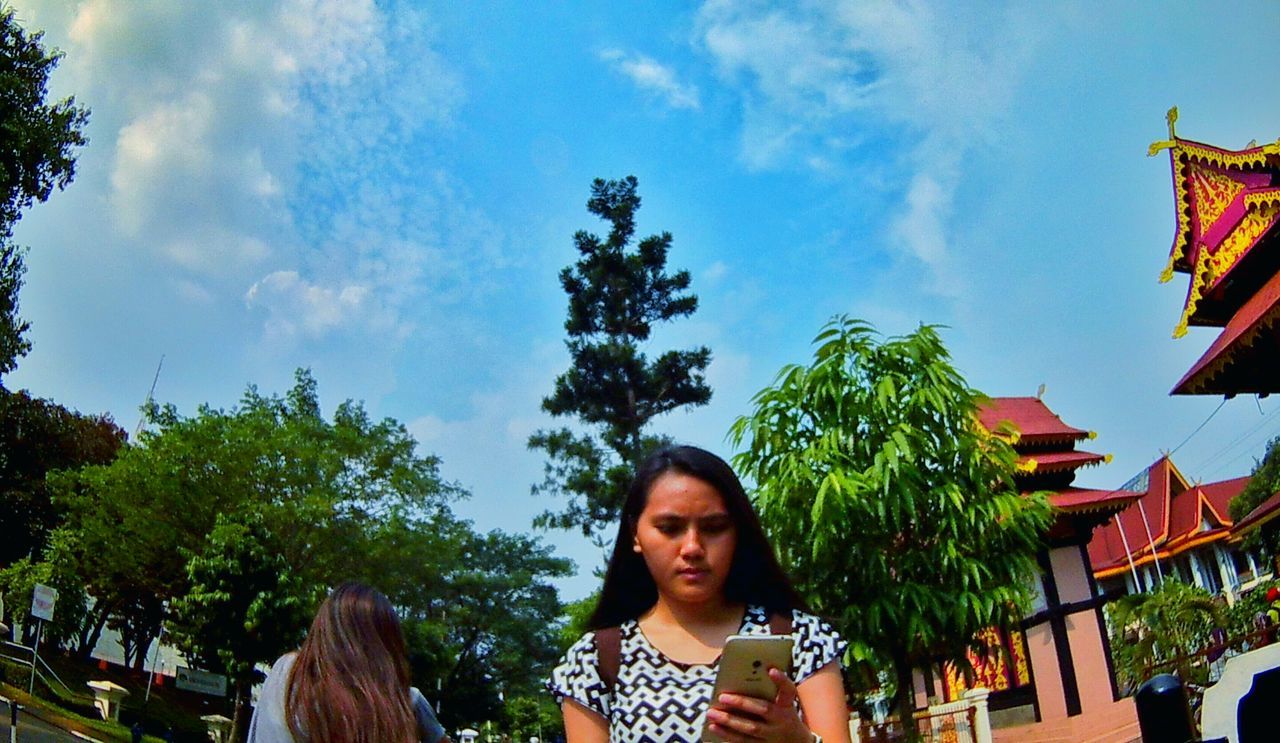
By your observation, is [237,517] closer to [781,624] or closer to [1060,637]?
[1060,637]

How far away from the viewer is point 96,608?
30.4 metres

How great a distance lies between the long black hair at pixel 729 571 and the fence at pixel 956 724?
11103 mm

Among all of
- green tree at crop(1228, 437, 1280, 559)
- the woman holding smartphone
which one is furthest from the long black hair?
green tree at crop(1228, 437, 1280, 559)

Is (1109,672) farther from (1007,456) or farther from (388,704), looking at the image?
(388,704)

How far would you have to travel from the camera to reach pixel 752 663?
59.5 inches

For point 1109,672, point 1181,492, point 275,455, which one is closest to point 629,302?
point 275,455

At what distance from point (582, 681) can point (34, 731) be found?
57.8 feet

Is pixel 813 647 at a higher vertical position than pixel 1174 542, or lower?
lower

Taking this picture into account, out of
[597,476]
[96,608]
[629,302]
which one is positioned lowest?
[96,608]

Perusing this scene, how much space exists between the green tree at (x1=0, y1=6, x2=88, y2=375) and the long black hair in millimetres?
18882

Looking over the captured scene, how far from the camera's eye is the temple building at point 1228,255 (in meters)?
8.73

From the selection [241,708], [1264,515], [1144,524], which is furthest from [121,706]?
[1144,524]

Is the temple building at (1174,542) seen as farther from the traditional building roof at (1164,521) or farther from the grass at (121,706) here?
the grass at (121,706)

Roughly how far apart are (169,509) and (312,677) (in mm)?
23685
